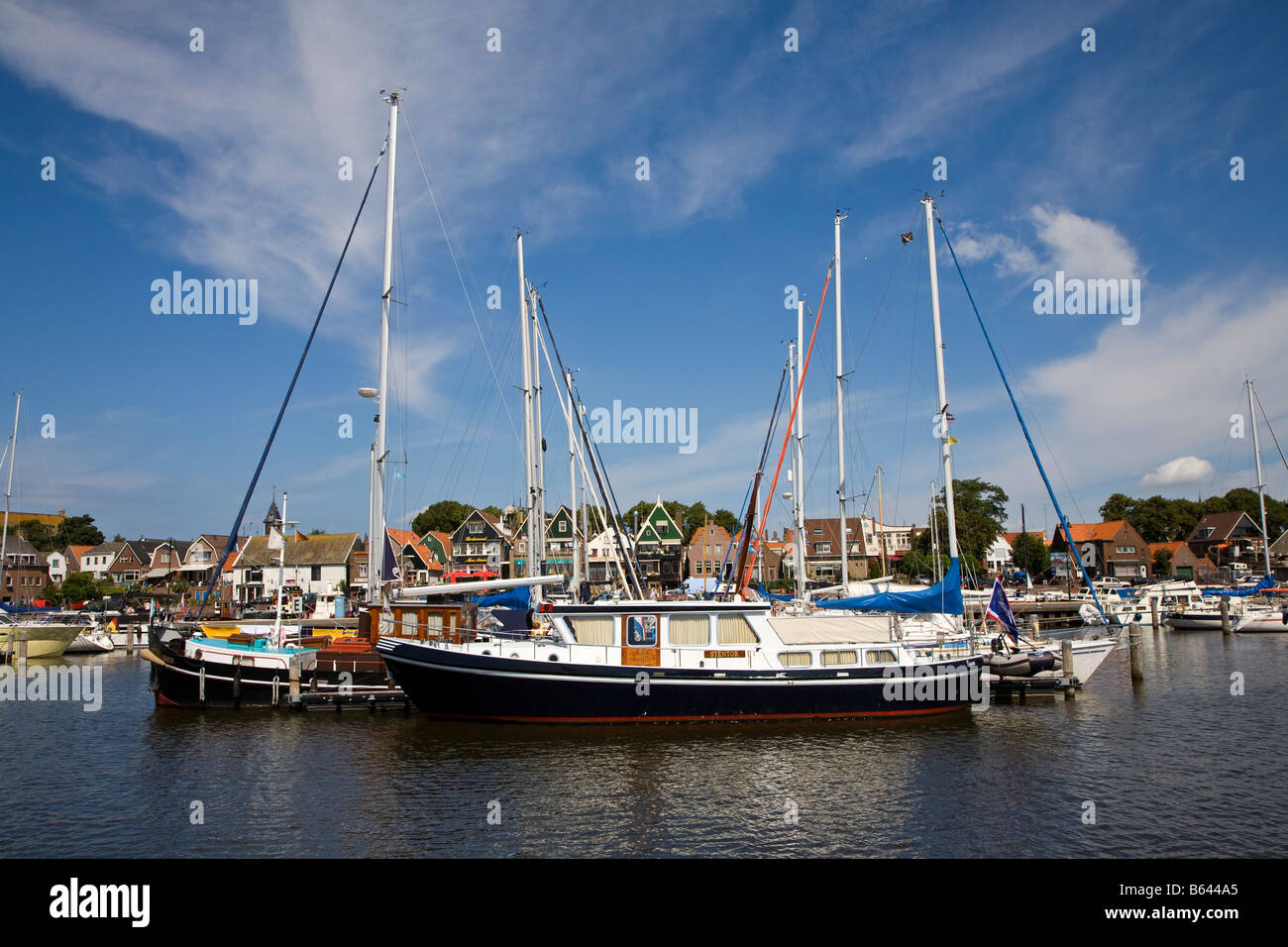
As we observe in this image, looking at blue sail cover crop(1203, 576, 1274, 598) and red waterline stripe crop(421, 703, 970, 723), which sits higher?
red waterline stripe crop(421, 703, 970, 723)

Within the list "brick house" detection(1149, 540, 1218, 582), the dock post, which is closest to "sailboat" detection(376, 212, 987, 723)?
the dock post

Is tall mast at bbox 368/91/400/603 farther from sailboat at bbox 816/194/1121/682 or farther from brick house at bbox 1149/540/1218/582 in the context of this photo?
brick house at bbox 1149/540/1218/582

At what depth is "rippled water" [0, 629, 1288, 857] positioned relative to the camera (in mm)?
15922

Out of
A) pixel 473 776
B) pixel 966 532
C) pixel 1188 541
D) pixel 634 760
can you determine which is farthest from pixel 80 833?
pixel 1188 541

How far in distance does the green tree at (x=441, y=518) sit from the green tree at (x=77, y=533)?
164ft

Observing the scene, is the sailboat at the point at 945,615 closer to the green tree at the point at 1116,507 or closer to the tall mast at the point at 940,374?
the tall mast at the point at 940,374

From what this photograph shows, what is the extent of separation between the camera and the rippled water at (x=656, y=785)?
1592 centimetres

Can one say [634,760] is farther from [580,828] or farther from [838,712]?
[838,712]

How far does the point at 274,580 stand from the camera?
9194cm

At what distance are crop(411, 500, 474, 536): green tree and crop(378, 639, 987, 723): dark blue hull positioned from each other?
353 feet

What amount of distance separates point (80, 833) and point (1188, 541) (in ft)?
443

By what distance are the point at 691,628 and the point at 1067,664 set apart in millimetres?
16096

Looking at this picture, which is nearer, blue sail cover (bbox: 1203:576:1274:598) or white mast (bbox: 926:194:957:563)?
white mast (bbox: 926:194:957:563)

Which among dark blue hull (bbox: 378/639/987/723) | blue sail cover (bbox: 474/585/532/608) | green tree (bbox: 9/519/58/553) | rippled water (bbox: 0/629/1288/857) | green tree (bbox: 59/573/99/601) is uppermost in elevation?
green tree (bbox: 9/519/58/553)
